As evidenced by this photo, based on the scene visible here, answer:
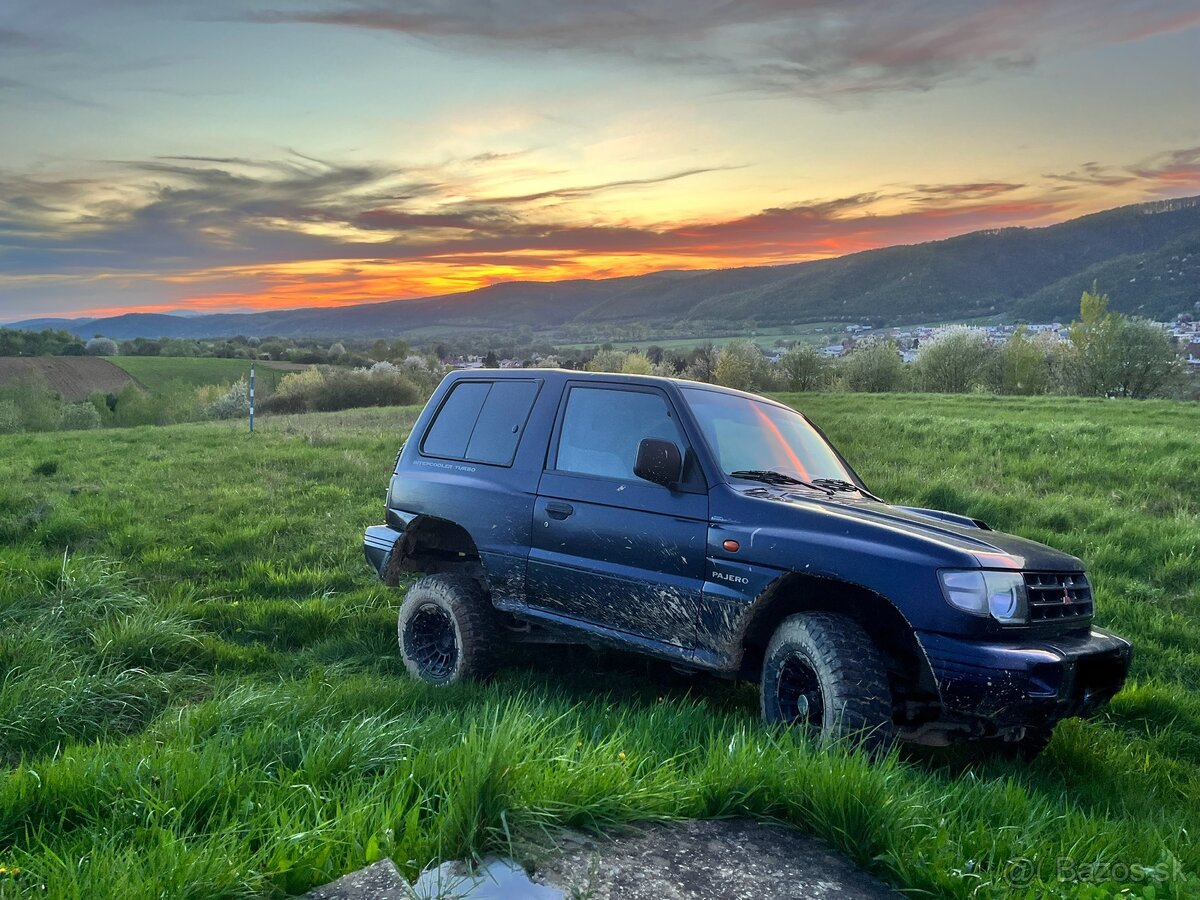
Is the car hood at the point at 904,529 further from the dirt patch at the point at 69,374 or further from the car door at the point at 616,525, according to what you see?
the dirt patch at the point at 69,374

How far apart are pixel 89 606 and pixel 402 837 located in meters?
4.83

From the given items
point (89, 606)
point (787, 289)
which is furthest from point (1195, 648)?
point (787, 289)

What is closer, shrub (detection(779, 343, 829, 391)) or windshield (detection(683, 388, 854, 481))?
windshield (detection(683, 388, 854, 481))

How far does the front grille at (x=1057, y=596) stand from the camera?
13.0 ft

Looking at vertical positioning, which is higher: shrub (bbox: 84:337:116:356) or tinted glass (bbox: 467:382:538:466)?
shrub (bbox: 84:337:116:356)

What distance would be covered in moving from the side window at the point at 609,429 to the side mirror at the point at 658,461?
0.88 ft

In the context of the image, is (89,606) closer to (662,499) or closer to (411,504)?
(411,504)

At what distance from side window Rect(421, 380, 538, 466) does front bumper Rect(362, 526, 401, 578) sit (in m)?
0.64

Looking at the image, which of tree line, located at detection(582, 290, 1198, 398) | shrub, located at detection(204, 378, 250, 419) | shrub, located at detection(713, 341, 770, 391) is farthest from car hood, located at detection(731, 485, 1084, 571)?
shrub, located at detection(204, 378, 250, 419)

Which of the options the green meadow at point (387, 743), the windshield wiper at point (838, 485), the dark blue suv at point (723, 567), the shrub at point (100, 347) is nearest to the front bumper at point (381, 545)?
the dark blue suv at point (723, 567)

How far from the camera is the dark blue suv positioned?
3.78 metres

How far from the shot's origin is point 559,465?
17.1 feet

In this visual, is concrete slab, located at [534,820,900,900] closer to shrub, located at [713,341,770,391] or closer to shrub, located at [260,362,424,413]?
shrub, located at [260,362,424,413]

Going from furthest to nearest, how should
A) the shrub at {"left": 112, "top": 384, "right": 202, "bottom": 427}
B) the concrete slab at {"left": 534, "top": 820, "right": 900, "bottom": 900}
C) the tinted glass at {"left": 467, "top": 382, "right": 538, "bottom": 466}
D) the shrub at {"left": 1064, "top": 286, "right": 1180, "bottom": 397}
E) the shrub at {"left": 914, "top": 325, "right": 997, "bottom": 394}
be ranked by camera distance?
the shrub at {"left": 112, "top": 384, "right": 202, "bottom": 427} → the shrub at {"left": 914, "top": 325, "right": 997, "bottom": 394} → the shrub at {"left": 1064, "top": 286, "right": 1180, "bottom": 397} → the tinted glass at {"left": 467, "top": 382, "right": 538, "bottom": 466} → the concrete slab at {"left": 534, "top": 820, "right": 900, "bottom": 900}
